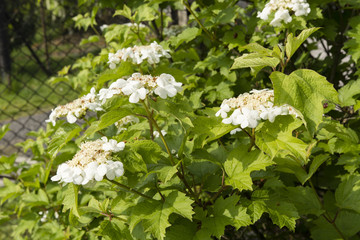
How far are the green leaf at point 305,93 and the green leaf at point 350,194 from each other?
1.79 feet

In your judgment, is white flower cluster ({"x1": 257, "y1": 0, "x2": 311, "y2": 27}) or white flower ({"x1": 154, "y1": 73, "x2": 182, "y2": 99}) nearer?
white flower ({"x1": 154, "y1": 73, "x2": 182, "y2": 99})

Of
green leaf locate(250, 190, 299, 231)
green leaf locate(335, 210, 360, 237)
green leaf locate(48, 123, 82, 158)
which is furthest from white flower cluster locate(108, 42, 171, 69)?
green leaf locate(335, 210, 360, 237)

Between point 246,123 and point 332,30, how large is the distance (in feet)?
3.99

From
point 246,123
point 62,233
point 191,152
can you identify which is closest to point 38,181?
point 62,233

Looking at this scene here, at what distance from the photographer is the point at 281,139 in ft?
3.37

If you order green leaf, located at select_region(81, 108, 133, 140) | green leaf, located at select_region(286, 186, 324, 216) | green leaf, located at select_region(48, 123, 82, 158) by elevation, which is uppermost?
green leaf, located at select_region(81, 108, 133, 140)

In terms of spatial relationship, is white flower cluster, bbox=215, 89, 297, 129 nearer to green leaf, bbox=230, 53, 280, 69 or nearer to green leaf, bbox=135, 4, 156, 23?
→ green leaf, bbox=230, 53, 280, 69

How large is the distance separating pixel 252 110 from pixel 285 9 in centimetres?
67

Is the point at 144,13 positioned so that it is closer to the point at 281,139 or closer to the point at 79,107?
the point at 79,107

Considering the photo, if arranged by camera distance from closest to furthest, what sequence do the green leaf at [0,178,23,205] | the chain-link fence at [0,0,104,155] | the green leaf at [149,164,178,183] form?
the green leaf at [149,164,178,183] → the green leaf at [0,178,23,205] → the chain-link fence at [0,0,104,155]

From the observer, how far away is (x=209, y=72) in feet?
7.36

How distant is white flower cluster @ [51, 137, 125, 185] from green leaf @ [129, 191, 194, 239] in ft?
0.59

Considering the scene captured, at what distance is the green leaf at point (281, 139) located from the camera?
1.00 metres

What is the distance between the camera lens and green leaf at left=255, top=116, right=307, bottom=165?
1001 millimetres
